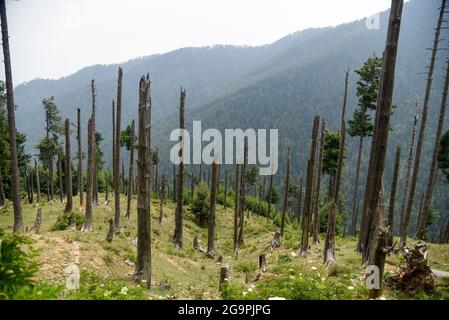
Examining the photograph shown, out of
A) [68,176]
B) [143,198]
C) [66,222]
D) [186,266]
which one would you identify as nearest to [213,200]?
[186,266]

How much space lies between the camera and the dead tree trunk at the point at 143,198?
11148mm

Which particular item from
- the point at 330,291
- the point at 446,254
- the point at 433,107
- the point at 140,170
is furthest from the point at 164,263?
the point at 433,107

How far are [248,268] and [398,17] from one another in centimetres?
1513

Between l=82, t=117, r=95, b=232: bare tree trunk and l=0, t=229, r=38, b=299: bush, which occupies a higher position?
l=0, t=229, r=38, b=299: bush

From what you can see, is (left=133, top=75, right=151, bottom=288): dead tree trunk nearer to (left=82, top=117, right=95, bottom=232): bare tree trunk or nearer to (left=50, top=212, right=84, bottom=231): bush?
(left=82, top=117, right=95, bottom=232): bare tree trunk

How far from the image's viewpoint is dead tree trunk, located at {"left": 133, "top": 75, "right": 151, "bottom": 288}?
1115 centimetres

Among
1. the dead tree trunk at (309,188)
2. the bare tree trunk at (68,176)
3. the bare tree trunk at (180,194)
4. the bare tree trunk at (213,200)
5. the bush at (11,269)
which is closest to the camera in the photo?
the bush at (11,269)

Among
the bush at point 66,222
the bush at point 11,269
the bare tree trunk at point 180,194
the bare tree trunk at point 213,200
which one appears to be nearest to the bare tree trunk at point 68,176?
the bush at point 66,222

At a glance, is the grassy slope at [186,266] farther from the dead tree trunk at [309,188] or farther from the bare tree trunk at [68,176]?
the bare tree trunk at [68,176]

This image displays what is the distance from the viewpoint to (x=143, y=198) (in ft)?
36.6

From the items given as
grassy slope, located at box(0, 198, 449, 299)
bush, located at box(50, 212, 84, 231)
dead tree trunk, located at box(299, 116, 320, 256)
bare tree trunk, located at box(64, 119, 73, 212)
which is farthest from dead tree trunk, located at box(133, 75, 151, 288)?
bare tree trunk, located at box(64, 119, 73, 212)

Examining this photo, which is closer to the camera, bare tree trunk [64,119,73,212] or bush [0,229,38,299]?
bush [0,229,38,299]

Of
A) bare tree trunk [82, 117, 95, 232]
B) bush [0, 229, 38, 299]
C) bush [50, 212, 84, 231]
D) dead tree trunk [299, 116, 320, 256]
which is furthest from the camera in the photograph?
bare tree trunk [82, 117, 95, 232]
